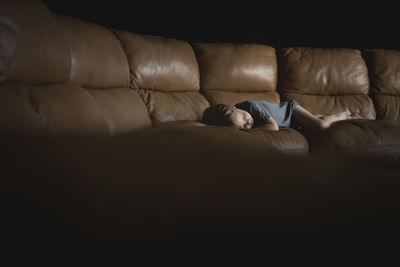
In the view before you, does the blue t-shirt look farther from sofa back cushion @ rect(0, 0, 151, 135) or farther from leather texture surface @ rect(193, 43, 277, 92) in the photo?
sofa back cushion @ rect(0, 0, 151, 135)

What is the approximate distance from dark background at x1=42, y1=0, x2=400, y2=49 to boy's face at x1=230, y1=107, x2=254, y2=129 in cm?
159

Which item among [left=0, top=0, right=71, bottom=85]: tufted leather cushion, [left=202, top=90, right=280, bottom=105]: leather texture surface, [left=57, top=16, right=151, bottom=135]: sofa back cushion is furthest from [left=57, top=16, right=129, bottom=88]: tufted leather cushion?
[left=202, top=90, right=280, bottom=105]: leather texture surface

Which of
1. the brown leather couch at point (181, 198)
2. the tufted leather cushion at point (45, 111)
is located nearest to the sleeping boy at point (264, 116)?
the tufted leather cushion at point (45, 111)

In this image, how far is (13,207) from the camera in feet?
0.91

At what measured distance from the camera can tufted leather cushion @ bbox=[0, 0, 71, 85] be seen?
74 centimetres

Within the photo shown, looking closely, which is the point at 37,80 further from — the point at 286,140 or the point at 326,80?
the point at 326,80

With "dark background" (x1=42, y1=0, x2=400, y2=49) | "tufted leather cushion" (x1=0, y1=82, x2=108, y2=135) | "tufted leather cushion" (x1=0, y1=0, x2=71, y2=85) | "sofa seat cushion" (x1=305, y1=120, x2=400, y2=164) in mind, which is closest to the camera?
"tufted leather cushion" (x1=0, y1=82, x2=108, y2=135)

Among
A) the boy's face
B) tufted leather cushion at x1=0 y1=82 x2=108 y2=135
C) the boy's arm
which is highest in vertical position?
tufted leather cushion at x1=0 y1=82 x2=108 y2=135

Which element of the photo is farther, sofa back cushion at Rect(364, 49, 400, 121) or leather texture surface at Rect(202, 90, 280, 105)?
sofa back cushion at Rect(364, 49, 400, 121)

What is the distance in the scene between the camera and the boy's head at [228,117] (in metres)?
1.94

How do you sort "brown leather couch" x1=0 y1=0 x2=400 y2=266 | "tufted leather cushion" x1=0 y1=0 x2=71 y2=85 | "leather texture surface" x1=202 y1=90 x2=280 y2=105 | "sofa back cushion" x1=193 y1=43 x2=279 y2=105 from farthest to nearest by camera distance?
"sofa back cushion" x1=193 y1=43 x2=279 y2=105 < "leather texture surface" x1=202 y1=90 x2=280 y2=105 < "tufted leather cushion" x1=0 y1=0 x2=71 y2=85 < "brown leather couch" x1=0 y1=0 x2=400 y2=266

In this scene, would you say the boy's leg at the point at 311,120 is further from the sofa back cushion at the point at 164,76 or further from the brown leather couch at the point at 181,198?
the brown leather couch at the point at 181,198

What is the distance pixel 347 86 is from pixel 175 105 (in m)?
1.88

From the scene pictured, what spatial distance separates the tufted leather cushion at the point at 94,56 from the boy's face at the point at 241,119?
2.89 feet
